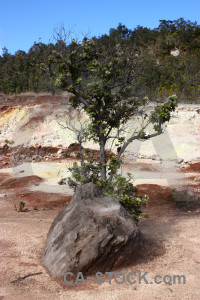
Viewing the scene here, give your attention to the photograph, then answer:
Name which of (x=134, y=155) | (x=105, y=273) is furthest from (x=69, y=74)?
(x=134, y=155)

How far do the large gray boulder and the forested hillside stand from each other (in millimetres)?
3863

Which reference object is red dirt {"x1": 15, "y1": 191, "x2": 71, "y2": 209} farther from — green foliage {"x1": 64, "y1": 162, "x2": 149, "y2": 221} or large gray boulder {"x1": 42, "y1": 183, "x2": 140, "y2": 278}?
large gray boulder {"x1": 42, "y1": 183, "x2": 140, "y2": 278}

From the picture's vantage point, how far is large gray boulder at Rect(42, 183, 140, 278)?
14.1 feet

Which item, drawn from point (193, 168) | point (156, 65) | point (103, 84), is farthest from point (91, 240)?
point (156, 65)

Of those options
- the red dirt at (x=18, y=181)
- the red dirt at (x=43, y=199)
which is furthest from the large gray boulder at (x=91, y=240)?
the red dirt at (x=18, y=181)

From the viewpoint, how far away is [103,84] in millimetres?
7180

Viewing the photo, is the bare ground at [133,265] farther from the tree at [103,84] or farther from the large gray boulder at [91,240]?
the tree at [103,84]

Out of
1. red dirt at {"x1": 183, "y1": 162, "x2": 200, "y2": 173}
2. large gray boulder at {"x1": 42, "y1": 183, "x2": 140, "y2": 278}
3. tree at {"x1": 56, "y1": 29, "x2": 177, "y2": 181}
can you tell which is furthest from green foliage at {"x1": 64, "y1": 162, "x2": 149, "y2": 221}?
red dirt at {"x1": 183, "y1": 162, "x2": 200, "y2": 173}

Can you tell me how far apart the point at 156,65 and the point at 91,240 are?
18358 millimetres

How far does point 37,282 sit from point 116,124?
14.4 feet

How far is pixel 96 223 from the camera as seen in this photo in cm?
448

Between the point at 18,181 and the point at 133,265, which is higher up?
the point at 18,181

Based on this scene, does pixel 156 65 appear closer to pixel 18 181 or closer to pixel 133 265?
pixel 18 181

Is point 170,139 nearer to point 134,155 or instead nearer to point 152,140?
point 152,140
